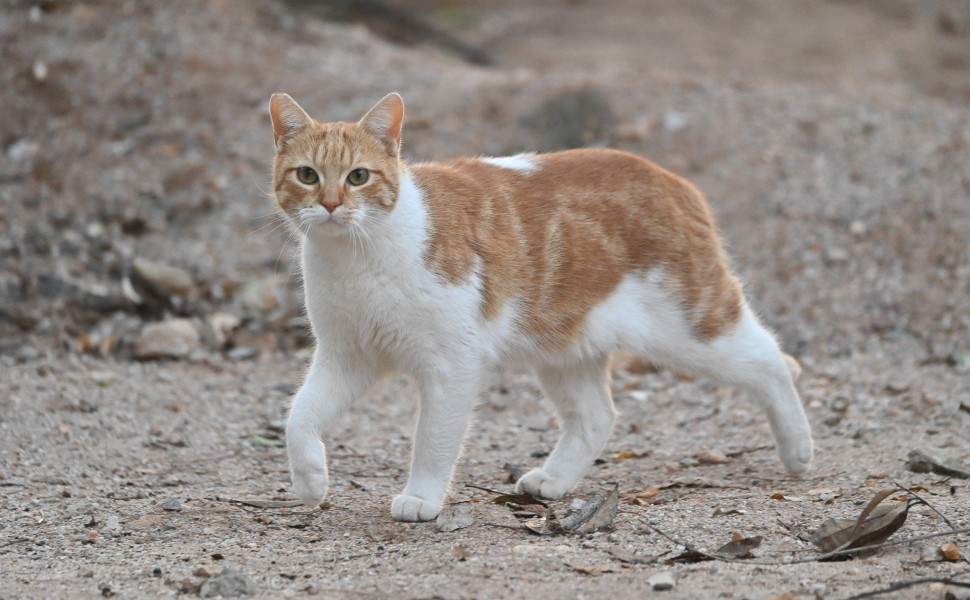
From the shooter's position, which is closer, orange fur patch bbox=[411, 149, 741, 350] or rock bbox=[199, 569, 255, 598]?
rock bbox=[199, 569, 255, 598]

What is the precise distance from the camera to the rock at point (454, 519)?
4082 millimetres

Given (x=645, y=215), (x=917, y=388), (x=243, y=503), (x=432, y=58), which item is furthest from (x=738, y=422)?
(x=432, y=58)

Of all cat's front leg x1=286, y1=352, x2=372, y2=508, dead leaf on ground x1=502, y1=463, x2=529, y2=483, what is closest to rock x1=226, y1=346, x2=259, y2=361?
dead leaf on ground x1=502, y1=463, x2=529, y2=483

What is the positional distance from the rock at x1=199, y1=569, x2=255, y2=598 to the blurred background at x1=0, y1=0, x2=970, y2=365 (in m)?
2.92

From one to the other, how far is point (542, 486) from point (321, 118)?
5470mm

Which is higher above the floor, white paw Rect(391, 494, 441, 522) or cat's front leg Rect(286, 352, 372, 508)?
cat's front leg Rect(286, 352, 372, 508)

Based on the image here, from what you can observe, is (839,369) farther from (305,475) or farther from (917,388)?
(305,475)

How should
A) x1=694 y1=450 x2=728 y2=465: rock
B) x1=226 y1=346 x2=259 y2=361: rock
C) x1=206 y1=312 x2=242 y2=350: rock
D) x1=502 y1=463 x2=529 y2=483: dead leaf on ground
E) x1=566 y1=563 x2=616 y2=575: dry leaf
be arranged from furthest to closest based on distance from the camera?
x1=206 y1=312 x2=242 y2=350: rock < x1=226 y1=346 x2=259 y2=361: rock < x1=694 y1=450 x2=728 y2=465: rock < x1=502 y1=463 x2=529 y2=483: dead leaf on ground < x1=566 y1=563 x2=616 y2=575: dry leaf

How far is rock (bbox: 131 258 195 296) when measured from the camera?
749 centimetres

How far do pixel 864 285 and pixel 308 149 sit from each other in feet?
16.0

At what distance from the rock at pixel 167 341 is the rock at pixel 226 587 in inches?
140

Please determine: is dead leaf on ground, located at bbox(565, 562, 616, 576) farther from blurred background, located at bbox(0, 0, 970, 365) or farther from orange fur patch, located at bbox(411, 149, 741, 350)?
blurred background, located at bbox(0, 0, 970, 365)

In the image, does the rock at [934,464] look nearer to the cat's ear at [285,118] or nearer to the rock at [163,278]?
the cat's ear at [285,118]

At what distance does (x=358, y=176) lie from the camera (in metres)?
4.13
